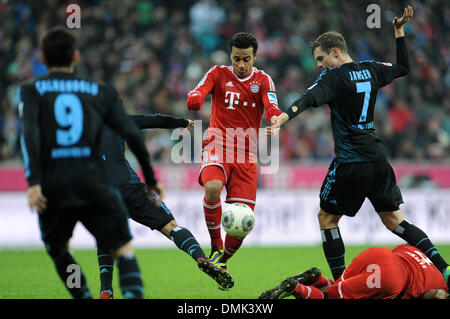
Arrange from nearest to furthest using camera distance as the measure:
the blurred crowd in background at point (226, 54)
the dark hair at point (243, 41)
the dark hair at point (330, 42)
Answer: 1. the dark hair at point (330, 42)
2. the dark hair at point (243, 41)
3. the blurred crowd in background at point (226, 54)

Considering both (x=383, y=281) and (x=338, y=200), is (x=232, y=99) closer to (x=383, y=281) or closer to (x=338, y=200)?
(x=338, y=200)

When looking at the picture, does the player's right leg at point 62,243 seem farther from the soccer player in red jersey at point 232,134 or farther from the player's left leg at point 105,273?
the soccer player in red jersey at point 232,134

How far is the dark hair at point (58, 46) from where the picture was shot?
4320 millimetres

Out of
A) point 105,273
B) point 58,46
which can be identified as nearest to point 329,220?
point 105,273

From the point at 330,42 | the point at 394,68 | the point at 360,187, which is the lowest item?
the point at 360,187

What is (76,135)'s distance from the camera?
426 cm

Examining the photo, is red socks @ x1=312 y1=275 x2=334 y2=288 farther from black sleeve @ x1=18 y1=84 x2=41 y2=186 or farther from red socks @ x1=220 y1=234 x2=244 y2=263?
black sleeve @ x1=18 y1=84 x2=41 y2=186

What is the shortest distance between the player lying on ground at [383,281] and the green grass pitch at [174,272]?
1.06 m

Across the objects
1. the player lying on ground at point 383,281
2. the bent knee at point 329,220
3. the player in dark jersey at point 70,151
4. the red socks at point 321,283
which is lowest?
the red socks at point 321,283

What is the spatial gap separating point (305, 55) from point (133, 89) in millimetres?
4614

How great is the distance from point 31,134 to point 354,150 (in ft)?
10.1

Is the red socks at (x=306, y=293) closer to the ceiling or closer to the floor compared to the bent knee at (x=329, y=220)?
closer to the floor

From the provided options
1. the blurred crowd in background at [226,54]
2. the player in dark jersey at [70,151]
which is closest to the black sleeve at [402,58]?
the player in dark jersey at [70,151]

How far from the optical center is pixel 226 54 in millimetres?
15484
